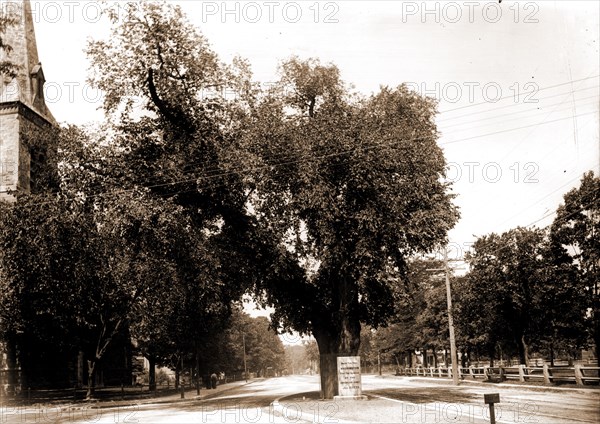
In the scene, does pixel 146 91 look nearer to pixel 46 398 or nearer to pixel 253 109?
pixel 253 109

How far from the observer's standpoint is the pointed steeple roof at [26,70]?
49781mm

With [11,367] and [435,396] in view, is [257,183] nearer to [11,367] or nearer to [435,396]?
[435,396]

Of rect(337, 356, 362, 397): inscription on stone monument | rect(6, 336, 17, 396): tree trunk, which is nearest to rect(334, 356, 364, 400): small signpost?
rect(337, 356, 362, 397): inscription on stone monument

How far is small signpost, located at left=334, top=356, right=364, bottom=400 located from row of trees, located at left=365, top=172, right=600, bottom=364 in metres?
4.84

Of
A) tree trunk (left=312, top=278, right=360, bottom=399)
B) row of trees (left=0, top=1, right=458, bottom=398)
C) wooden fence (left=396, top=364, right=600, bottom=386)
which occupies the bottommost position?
wooden fence (left=396, top=364, right=600, bottom=386)

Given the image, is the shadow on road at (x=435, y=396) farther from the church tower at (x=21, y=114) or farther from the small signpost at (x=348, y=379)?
the church tower at (x=21, y=114)

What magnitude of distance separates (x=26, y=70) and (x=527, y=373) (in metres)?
46.5

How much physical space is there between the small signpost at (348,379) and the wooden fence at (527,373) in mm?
10305

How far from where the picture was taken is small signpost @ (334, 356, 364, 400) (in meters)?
22.8

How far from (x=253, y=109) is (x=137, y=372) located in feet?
178

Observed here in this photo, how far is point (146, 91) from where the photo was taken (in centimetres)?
2348

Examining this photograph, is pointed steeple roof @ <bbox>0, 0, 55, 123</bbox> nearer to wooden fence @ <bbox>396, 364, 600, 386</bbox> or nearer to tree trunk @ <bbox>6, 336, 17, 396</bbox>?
tree trunk @ <bbox>6, 336, 17, 396</bbox>

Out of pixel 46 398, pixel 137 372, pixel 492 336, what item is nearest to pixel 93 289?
pixel 46 398

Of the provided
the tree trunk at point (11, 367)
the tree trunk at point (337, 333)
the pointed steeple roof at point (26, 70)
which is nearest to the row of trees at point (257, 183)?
the tree trunk at point (337, 333)
